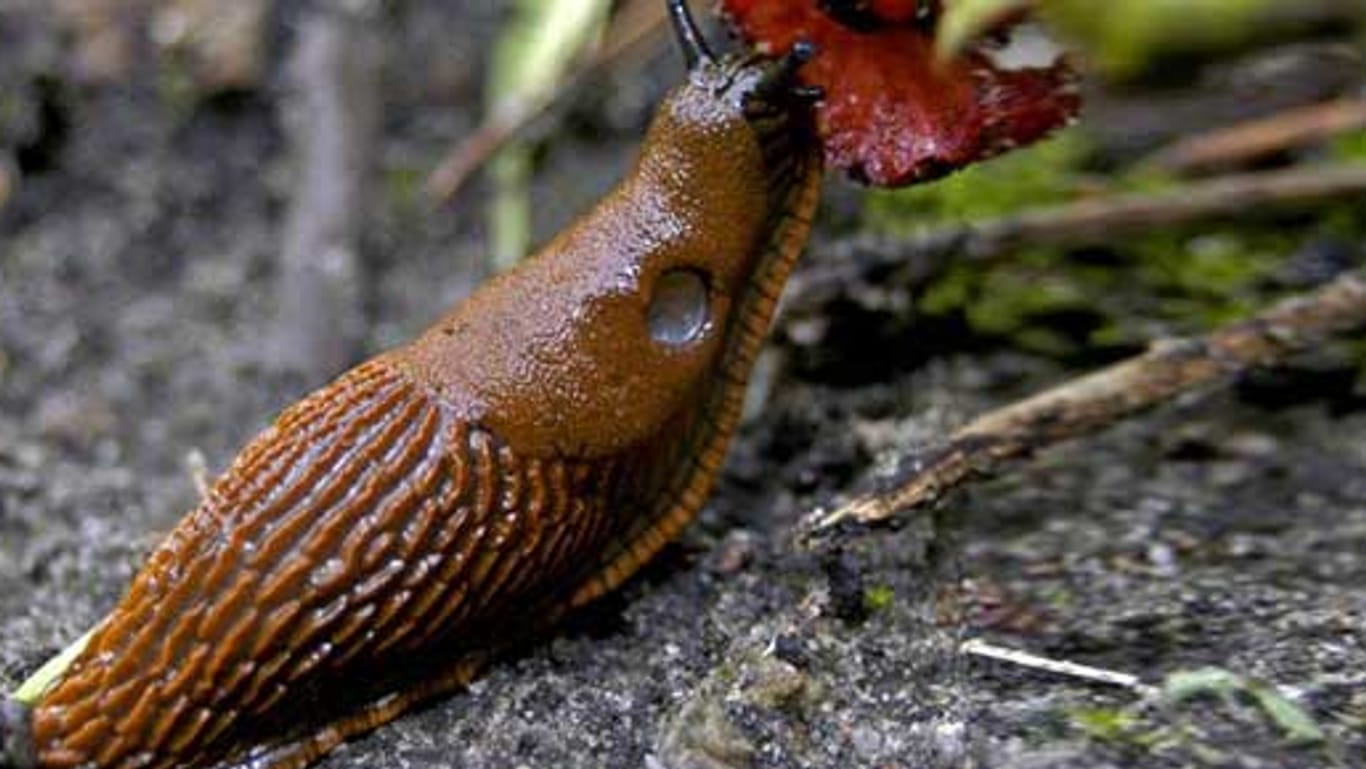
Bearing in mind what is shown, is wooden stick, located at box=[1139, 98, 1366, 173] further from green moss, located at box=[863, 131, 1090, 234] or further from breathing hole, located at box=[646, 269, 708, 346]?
breathing hole, located at box=[646, 269, 708, 346]

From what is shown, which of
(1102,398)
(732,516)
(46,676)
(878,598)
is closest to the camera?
(46,676)

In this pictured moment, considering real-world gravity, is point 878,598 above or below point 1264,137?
above

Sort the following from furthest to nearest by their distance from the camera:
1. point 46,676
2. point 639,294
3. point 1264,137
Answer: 1. point 1264,137
2. point 639,294
3. point 46,676

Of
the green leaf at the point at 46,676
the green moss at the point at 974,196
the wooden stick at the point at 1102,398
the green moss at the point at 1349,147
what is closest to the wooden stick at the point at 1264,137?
the green moss at the point at 1349,147

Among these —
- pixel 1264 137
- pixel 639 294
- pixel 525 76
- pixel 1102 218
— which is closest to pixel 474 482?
pixel 639 294

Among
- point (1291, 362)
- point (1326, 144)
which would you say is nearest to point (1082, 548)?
point (1291, 362)

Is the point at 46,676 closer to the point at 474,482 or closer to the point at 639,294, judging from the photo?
the point at 474,482

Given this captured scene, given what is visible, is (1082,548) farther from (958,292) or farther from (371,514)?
(371,514)
